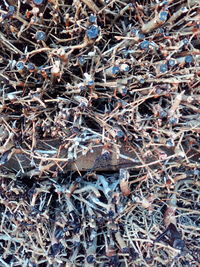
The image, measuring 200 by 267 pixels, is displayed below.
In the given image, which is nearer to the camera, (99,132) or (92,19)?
(92,19)

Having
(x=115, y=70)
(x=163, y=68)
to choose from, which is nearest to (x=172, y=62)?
(x=163, y=68)

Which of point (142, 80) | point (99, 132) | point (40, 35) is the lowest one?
point (99, 132)

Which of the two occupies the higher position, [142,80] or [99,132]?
[142,80]

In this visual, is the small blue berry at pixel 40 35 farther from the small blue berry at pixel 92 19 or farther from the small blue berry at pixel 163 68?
the small blue berry at pixel 163 68

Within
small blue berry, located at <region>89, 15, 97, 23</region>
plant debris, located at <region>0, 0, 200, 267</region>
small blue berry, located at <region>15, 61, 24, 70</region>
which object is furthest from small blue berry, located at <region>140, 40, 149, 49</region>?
small blue berry, located at <region>15, 61, 24, 70</region>

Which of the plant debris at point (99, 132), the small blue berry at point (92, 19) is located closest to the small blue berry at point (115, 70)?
the plant debris at point (99, 132)

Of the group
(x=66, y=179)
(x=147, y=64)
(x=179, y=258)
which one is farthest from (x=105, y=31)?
(x=179, y=258)

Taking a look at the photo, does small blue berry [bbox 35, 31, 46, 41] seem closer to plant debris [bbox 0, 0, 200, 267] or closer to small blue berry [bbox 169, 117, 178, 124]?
plant debris [bbox 0, 0, 200, 267]

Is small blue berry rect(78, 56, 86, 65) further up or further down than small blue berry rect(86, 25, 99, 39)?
further down

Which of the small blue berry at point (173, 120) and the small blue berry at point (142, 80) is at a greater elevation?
the small blue berry at point (142, 80)

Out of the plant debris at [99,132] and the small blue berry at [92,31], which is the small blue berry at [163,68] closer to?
the plant debris at [99,132]

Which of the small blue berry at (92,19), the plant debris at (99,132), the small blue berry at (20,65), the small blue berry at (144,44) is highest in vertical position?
the small blue berry at (92,19)

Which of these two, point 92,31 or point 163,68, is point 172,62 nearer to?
point 163,68
